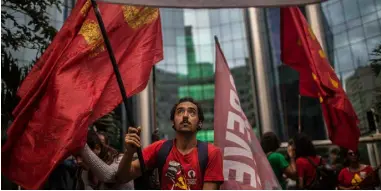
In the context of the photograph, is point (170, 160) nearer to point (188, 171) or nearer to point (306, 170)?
point (188, 171)

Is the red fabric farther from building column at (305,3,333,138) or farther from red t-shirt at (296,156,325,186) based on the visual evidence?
building column at (305,3,333,138)

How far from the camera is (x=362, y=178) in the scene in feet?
18.5

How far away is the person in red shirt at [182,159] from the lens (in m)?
2.59

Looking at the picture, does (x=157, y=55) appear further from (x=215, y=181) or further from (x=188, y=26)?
(x=188, y=26)

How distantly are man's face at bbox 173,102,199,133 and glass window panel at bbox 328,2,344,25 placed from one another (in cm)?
1716

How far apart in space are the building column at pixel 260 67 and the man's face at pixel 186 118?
18.3 metres

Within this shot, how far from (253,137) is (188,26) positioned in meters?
25.1

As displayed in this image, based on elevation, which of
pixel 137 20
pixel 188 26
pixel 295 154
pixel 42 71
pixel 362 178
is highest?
pixel 188 26

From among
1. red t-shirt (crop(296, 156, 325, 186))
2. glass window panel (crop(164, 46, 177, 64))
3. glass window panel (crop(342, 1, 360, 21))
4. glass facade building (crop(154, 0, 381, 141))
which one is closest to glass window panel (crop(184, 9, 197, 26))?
glass facade building (crop(154, 0, 381, 141))

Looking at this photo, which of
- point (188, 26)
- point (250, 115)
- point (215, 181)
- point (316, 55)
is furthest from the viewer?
point (188, 26)

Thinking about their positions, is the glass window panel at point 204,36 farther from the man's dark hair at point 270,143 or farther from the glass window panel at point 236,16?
the man's dark hair at point 270,143

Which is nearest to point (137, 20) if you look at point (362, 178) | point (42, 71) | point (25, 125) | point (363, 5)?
point (42, 71)

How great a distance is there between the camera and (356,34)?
18.0m

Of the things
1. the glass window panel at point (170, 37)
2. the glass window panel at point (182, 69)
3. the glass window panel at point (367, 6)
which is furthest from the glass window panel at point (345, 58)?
the glass window panel at point (170, 37)
